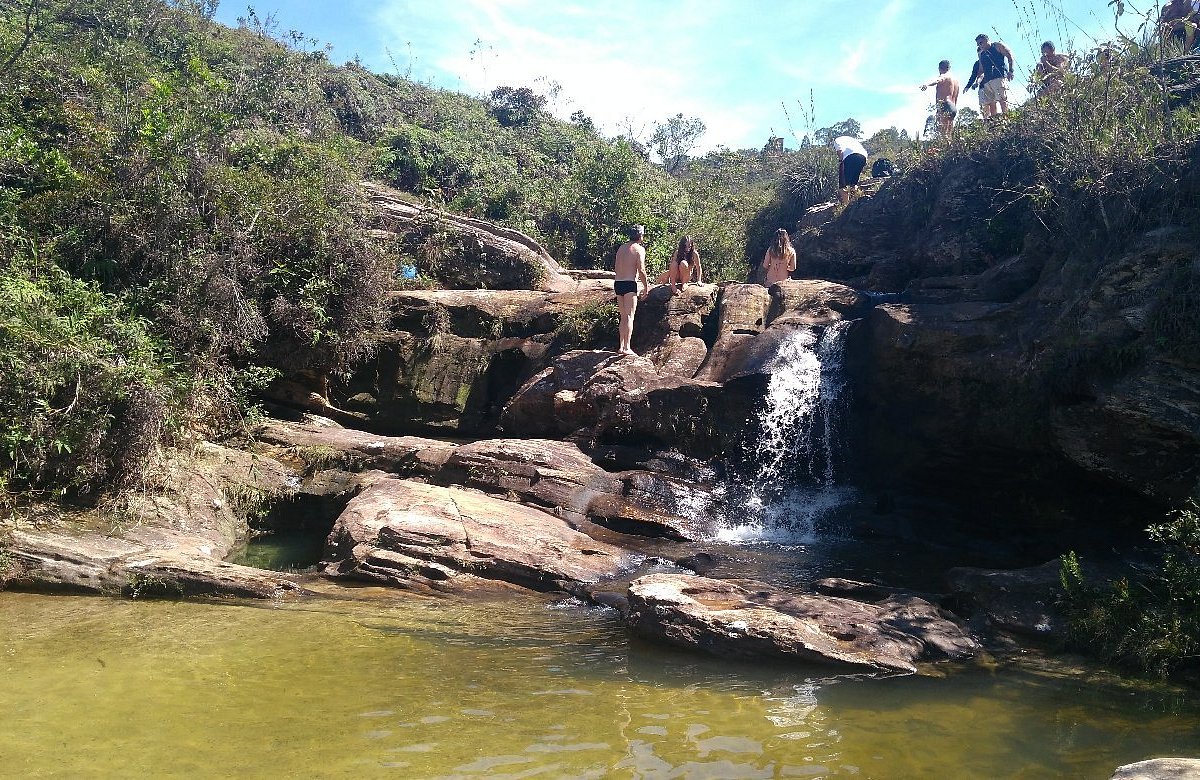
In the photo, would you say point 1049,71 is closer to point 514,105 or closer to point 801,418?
point 801,418

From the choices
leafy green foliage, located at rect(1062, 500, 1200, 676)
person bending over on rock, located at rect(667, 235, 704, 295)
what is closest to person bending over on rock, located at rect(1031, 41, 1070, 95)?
person bending over on rock, located at rect(667, 235, 704, 295)

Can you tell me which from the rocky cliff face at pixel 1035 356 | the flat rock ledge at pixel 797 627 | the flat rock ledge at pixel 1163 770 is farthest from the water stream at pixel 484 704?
the rocky cliff face at pixel 1035 356

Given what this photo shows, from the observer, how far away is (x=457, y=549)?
8219mm

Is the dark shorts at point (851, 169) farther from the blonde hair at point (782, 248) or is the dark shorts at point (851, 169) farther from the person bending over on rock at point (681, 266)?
the person bending over on rock at point (681, 266)

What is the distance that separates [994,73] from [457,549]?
524 inches

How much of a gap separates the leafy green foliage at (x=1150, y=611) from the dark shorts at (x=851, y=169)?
12113mm

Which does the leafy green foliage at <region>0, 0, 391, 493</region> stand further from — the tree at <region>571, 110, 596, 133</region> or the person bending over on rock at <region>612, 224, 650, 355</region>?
the tree at <region>571, 110, 596, 133</region>

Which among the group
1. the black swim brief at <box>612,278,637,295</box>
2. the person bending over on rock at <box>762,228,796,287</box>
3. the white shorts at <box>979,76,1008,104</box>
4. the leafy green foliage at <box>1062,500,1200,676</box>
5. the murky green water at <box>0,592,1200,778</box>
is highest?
the white shorts at <box>979,76,1008,104</box>

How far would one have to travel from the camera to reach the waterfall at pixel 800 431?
11.0m

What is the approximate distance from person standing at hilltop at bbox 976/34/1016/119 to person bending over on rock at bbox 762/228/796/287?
4295 mm

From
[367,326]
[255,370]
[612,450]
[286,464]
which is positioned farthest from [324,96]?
[612,450]

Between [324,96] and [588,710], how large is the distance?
72.9 ft

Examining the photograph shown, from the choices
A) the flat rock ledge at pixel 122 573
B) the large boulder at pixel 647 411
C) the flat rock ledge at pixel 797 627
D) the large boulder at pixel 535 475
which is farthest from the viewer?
the large boulder at pixel 647 411

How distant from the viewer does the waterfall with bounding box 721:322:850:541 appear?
11.0 meters
